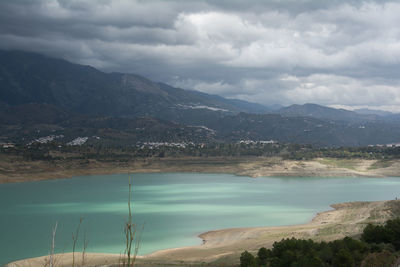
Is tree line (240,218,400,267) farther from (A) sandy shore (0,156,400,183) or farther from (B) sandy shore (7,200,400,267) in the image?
(A) sandy shore (0,156,400,183)

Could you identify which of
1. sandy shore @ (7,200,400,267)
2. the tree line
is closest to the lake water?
sandy shore @ (7,200,400,267)

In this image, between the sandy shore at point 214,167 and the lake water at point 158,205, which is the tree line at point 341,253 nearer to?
the lake water at point 158,205

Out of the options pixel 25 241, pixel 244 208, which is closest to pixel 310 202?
pixel 244 208

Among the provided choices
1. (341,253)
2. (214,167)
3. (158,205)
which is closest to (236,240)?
(341,253)

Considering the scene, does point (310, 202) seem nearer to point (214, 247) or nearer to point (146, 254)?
point (214, 247)

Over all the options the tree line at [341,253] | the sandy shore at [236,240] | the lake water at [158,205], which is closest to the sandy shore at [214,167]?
the lake water at [158,205]

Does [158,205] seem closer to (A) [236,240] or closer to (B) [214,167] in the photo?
(A) [236,240]
